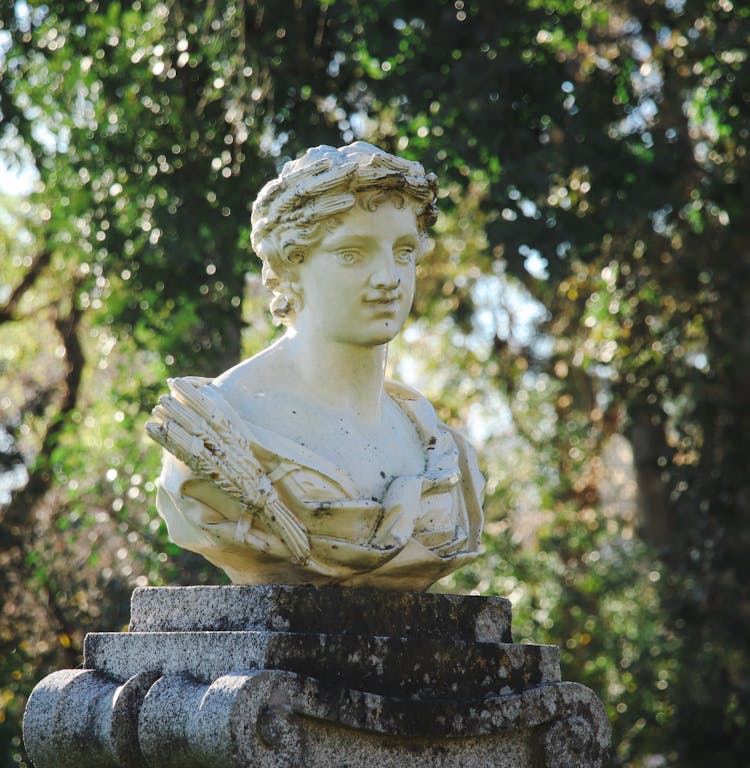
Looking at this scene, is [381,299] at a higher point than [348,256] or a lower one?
lower

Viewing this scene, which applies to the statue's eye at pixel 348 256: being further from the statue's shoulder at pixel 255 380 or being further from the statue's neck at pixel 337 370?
the statue's shoulder at pixel 255 380

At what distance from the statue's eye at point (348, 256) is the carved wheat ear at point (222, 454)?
62 centimetres

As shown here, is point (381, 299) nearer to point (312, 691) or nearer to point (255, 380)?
point (255, 380)

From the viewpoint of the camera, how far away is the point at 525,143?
335 inches

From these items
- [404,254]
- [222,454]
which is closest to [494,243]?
[404,254]

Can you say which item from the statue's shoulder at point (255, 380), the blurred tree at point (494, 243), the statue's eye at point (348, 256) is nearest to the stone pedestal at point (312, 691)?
the statue's shoulder at point (255, 380)

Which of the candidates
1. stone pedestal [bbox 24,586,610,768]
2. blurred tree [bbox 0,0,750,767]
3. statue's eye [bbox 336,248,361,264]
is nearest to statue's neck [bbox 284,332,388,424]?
statue's eye [bbox 336,248,361,264]

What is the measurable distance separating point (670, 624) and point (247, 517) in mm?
7281

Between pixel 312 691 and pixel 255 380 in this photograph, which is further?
pixel 255 380

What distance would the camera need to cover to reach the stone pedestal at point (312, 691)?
13.1ft

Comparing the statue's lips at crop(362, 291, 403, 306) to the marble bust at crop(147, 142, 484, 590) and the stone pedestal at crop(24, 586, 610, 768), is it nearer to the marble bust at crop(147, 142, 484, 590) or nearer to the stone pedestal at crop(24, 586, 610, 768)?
the marble bust at crop(147, 142, 484, 590)

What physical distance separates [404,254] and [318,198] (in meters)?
0.35

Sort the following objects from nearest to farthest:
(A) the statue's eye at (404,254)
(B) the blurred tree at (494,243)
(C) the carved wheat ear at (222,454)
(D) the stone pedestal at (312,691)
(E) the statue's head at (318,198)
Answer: (D) the stone pedestal at (312,691)
(C) the carved wheat ear at (222,454)
(E) the statue's head at (318,198)
(A) the statue's eye at (404,254)
(B) the blurred tree at (494,243)

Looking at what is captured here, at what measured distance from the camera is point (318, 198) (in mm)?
4531
